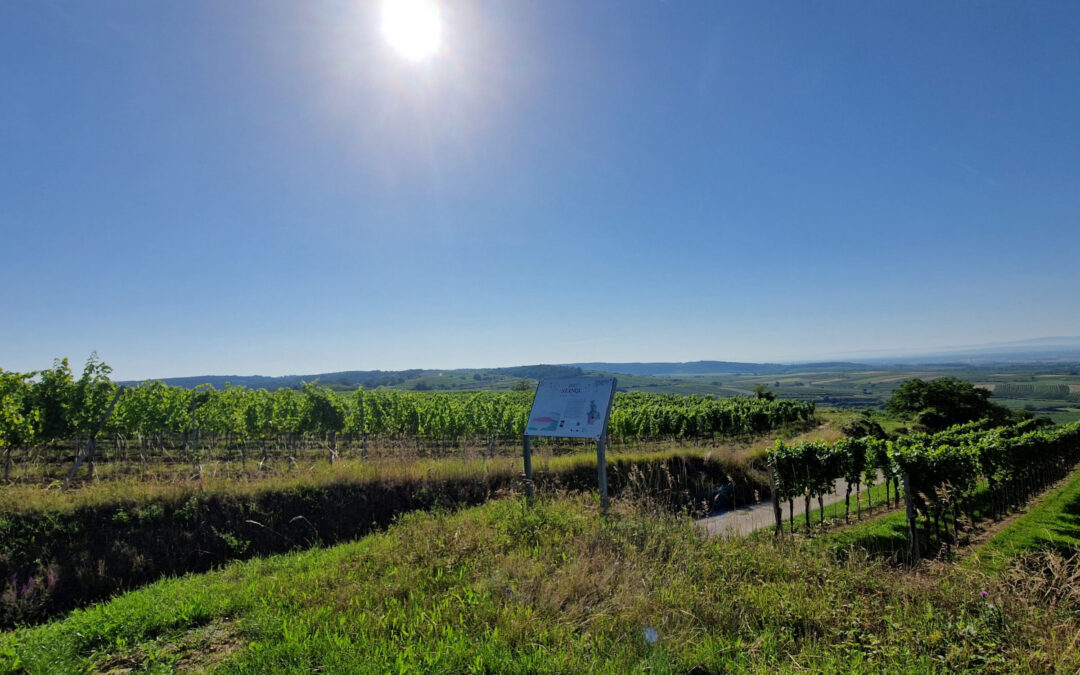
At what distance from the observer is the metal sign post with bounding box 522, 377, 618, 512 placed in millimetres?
7105

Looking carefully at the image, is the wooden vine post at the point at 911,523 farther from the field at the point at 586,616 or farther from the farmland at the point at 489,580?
the field at the point at 586,616

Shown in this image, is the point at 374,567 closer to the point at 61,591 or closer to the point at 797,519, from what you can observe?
the point at 61,591

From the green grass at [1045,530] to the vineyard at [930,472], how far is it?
594mm

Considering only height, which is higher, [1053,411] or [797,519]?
[797,519]

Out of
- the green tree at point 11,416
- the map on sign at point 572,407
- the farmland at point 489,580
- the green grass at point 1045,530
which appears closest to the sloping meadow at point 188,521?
the farmland at point 489,580

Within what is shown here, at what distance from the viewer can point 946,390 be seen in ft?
164

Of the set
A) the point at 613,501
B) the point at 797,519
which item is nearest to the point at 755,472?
the point at 797,519

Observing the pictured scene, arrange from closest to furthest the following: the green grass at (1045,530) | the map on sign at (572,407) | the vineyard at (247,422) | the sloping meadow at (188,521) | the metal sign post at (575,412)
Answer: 1. the sloping meadow at (188,521)
2. the metal sign post at (575,412)
3. the map on sign at (572,407)
4. the green grass at (1045,530)
5. the vineyard at (247,422)

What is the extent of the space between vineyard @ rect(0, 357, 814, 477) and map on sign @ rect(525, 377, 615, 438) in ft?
16.3

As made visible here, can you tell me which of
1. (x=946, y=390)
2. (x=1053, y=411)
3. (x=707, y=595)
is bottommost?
(x=1053, y=411)

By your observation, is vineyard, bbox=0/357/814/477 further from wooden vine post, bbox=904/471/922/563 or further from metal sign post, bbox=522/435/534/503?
wooden vine post, bbox=904/471/922/563

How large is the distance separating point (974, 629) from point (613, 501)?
4.64 m

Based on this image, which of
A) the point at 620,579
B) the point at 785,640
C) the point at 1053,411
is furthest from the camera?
the point at 1053,411

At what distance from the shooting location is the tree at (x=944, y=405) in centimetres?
4384
